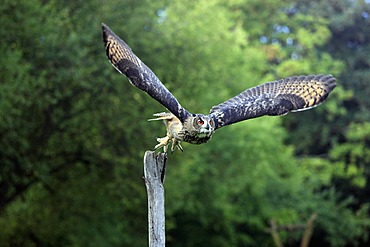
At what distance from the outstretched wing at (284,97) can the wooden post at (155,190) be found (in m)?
0.93

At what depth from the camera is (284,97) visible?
9000 millimetres

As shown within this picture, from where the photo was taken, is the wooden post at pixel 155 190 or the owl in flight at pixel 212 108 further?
the wooden post at pixel 155 190

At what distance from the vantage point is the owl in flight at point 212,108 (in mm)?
7195

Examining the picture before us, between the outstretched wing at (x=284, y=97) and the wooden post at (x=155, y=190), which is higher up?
the outstretched wing at (x=284, y=97)

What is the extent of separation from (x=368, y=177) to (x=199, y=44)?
12755mm

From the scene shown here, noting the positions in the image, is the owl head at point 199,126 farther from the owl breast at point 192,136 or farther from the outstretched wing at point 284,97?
the outstretched wing at point 284,97

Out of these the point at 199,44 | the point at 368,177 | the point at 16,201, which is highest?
the point at 368,177

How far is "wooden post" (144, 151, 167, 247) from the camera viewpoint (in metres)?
7.52

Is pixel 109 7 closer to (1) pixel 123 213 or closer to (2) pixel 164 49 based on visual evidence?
(2) pixel 164 49

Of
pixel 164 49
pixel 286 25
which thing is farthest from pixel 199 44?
pixel 286 25

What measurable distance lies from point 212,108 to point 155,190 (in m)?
1.17

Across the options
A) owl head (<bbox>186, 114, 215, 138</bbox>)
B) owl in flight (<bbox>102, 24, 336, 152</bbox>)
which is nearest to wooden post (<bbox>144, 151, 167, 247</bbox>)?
owl in flight (<bbox>102, 24, 336, 152</bbox>)

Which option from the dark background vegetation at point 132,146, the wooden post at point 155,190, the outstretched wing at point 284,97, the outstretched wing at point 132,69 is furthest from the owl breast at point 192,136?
the dark background vegetation at point 132,146

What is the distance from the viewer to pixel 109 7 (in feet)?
63.1
